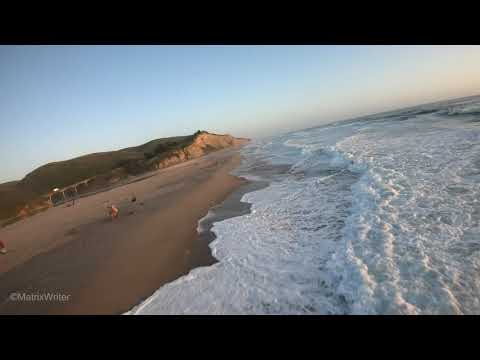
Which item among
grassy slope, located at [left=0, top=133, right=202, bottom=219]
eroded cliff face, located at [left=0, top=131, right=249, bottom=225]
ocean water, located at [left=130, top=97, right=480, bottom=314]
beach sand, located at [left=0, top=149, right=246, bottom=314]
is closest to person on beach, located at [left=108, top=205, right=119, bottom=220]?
beach sand, located at [left=0, top=149, right=246, bottom=314]

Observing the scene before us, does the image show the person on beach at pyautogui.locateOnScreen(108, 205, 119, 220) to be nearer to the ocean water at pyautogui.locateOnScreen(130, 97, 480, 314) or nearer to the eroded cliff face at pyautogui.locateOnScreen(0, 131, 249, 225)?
the ocean water at pyautogui.locateOnScreen(130, 97, 480, 314)

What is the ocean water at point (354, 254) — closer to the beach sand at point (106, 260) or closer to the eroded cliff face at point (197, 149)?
the beach sand at point (106, 260)

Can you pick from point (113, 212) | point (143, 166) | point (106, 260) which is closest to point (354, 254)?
point (106, 260)

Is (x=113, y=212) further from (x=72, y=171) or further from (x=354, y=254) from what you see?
(x=72, y=171)

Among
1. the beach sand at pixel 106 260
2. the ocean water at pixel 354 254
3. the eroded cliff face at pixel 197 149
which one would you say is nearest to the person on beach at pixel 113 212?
the beach sand at pixel 106 260

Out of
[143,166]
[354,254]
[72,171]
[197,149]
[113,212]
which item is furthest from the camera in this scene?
[72,171]

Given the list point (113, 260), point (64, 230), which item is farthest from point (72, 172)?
point (113, 260)

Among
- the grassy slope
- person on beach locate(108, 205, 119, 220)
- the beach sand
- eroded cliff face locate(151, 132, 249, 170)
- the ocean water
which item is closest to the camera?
the ocean water

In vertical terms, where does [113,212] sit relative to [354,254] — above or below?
above
